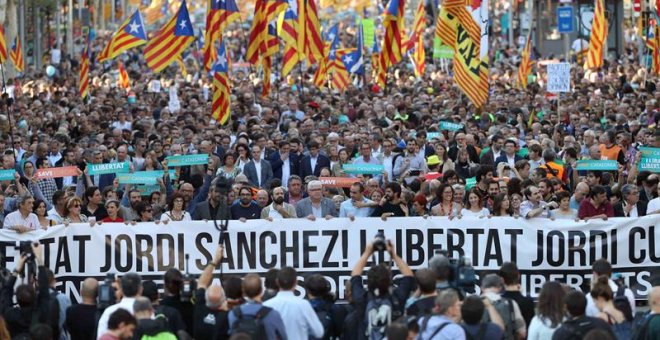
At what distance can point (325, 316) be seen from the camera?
13.0 m

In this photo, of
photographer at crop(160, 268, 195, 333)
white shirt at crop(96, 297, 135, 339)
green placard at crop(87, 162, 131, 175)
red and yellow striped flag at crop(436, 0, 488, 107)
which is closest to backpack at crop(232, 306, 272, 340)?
white shirt at crop(96, 297, 135, 339)

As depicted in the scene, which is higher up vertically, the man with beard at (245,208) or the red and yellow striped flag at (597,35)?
the red and yellow striped flag at (597,35)

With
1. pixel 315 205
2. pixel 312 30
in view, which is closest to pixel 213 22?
pixel 312 30

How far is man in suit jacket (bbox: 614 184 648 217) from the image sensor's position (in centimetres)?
1783

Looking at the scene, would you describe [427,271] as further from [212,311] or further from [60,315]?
[60,315]

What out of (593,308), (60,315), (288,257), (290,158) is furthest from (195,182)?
(593,308)

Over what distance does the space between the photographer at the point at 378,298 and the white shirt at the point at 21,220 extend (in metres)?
5.07

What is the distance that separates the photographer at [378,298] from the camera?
1252 cm

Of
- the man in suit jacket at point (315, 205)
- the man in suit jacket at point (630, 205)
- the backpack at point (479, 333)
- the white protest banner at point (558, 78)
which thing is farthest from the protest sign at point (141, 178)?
the white protest banner at point (558, 78)

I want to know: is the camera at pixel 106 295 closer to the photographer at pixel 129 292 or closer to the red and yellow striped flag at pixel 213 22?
the photographer at pixel 129 292

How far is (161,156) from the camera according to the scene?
23125mm

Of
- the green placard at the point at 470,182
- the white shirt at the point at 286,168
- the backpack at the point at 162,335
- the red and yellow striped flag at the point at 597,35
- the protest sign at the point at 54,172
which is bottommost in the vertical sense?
the backpack at the point at 162,335

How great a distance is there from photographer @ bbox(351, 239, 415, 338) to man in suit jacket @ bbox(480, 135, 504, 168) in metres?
9.10

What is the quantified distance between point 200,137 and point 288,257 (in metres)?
9.49
